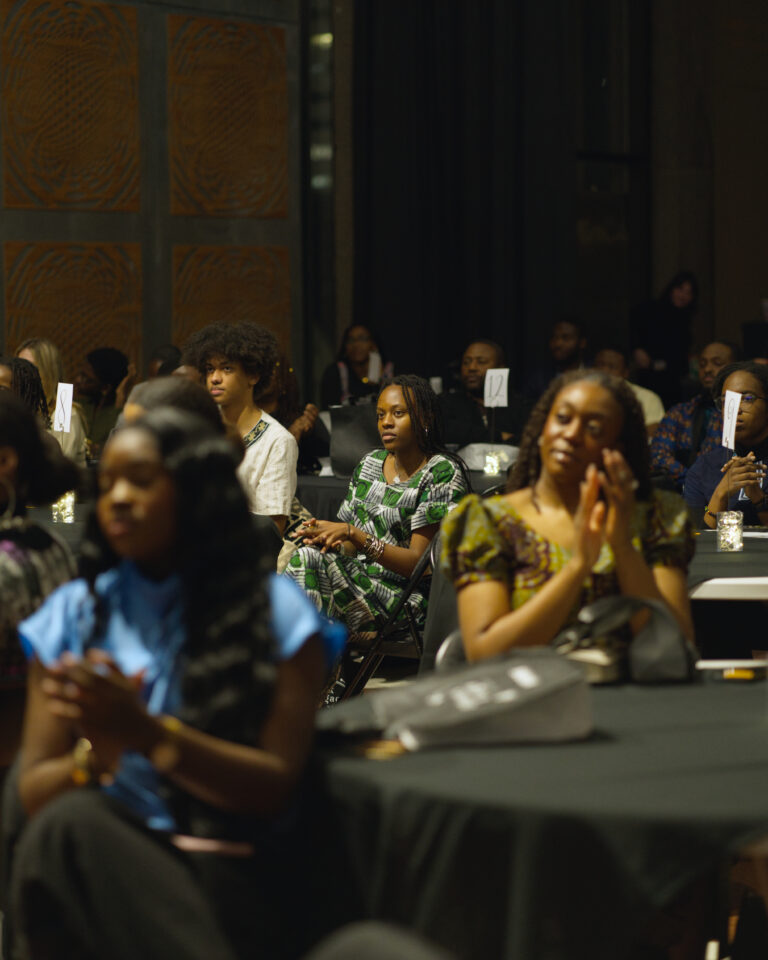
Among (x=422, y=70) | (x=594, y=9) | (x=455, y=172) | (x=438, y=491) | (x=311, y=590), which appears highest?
(x=594, y=9)

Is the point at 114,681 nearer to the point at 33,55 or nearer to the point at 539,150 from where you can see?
the point at 33,55

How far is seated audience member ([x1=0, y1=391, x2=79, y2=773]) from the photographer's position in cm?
262

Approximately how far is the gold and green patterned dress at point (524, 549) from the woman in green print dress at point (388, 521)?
1716 millimetres

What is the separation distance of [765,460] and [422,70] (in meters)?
7.18

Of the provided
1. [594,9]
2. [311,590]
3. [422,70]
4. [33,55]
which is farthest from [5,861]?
[594,9]

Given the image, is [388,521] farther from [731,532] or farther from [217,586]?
[217,586]

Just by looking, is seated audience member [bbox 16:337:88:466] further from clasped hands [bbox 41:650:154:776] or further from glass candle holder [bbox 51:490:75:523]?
clasped hands [bbox 41:650:154:776]

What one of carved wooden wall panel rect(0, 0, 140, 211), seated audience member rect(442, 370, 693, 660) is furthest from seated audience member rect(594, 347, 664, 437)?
seated audience member rect(442, 370, 693, 660)

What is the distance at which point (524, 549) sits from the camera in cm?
280

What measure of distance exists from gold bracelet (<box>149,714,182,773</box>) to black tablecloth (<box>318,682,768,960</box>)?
24cm

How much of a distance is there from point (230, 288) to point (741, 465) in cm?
586

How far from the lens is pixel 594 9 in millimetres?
13352

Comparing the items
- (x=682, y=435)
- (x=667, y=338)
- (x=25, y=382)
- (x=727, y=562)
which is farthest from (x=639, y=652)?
(x=667, y=338)

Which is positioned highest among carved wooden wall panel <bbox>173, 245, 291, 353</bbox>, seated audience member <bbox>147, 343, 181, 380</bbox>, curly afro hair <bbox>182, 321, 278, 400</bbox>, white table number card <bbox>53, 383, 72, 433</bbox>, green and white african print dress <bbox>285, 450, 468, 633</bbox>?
carved wooden wall panel <bbox>173, 245, 291, 353</bbox>
